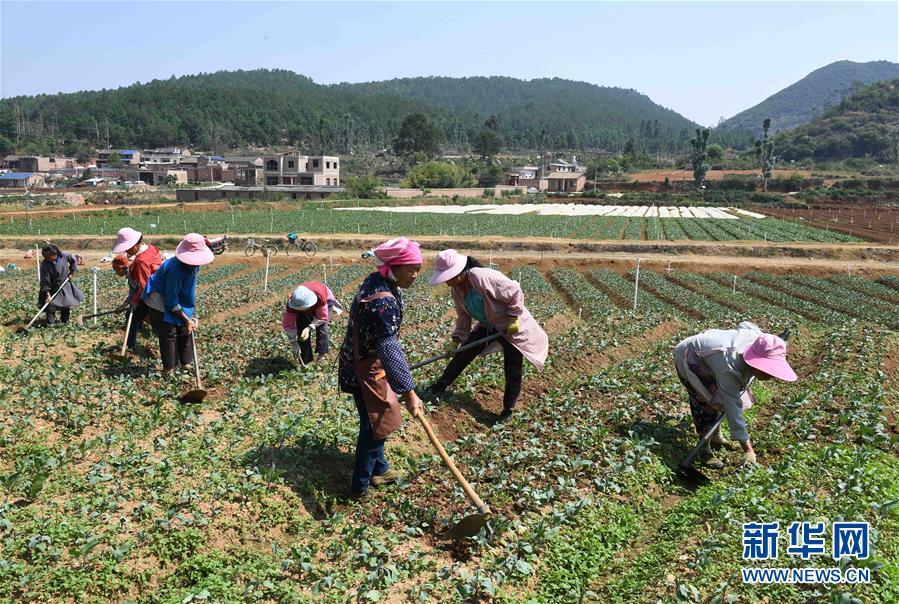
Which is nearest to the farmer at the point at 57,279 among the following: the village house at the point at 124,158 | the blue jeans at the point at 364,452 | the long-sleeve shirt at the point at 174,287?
the long-sleeve shirt at the point at 174,287

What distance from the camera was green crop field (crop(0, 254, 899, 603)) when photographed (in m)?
4.39

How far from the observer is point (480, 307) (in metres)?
7.41

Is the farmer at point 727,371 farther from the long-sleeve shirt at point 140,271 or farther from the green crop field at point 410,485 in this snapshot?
the long-sleeve shirt at point 140,271

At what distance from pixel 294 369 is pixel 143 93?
674ft

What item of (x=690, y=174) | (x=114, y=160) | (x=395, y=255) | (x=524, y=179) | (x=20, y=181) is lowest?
(x=395, y=255)

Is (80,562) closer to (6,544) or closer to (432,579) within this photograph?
(6,544)

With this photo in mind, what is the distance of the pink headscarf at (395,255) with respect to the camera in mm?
5203

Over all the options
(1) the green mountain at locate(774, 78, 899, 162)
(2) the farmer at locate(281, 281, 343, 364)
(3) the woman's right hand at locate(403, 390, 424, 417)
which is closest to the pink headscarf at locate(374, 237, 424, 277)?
(3) the woman's right hand at locate(403, 390, 424, 417)

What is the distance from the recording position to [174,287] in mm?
8211

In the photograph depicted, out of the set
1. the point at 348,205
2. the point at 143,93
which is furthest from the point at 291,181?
the point at 143,93

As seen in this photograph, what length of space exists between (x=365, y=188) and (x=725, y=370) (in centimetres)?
7885

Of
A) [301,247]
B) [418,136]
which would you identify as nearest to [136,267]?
[301,247]

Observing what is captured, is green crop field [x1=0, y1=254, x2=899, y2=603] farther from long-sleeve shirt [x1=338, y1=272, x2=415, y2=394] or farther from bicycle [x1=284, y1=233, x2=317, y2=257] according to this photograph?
bicycle [x1=284, y1=233, x2=317, y2=257]

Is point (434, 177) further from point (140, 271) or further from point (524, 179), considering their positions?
point (140, 271)
